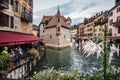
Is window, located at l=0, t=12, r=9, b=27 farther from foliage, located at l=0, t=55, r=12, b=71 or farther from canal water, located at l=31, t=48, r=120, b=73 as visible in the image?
foliage, located at l=0, t=55, r=12, b=71

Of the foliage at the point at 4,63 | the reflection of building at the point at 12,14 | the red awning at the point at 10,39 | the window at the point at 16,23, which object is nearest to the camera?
the foliage at the point at 4,63

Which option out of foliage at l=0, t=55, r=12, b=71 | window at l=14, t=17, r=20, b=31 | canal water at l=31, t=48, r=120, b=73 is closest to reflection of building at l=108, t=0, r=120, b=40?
canal water at l=31, t=48, r=120, b=73

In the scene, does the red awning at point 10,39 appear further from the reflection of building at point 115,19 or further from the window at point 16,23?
the reflection of building at point 115,19

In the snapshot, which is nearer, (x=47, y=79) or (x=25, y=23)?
(x=47, y=79)

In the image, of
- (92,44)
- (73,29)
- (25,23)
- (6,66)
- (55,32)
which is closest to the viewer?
(92,44)

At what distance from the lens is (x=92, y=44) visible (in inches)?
216

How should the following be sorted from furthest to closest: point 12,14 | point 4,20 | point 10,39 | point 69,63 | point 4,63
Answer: point 69,63, point 12,14, point 4,20, point 10,39, point 4,63

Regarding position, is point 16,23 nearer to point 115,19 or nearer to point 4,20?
point 4,20

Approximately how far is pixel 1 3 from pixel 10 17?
4.77 m

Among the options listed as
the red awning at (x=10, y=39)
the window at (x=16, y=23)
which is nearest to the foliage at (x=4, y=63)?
the red awning at (x=10, y=39)

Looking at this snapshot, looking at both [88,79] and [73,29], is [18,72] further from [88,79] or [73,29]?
[73,29]

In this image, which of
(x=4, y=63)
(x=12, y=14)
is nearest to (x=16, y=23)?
(x=12, y=14)

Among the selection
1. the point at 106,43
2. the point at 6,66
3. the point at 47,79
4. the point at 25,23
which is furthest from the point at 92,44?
the point at 25,23

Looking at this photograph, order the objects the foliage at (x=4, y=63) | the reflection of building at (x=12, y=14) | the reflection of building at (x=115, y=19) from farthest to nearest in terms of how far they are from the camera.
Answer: the reflection of building at (x=115, y=19)
the reflection of building at (x=12, y=14)
the foliage at (x=4, y=63)
